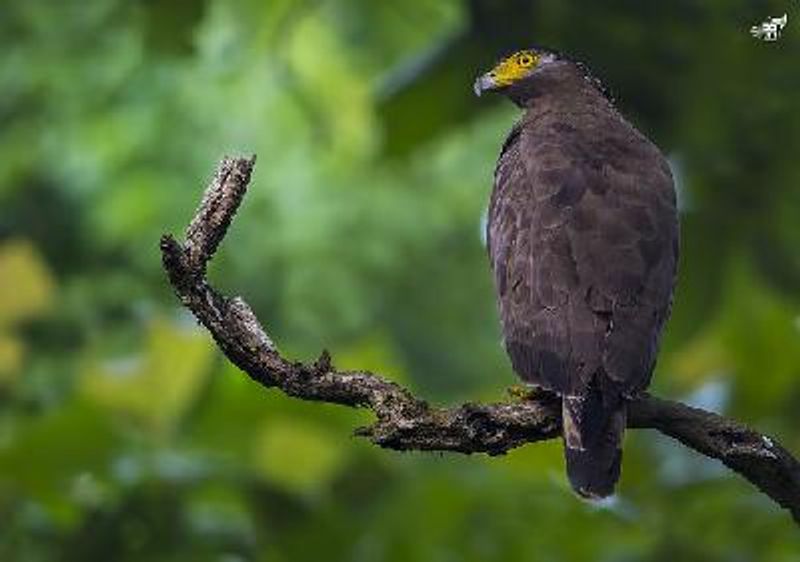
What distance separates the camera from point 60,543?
230 inches

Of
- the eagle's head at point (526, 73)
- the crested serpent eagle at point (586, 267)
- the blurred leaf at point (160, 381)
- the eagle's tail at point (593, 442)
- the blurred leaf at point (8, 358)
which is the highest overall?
the blurred leaf at point (8, 358)

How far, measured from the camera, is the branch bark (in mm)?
3152

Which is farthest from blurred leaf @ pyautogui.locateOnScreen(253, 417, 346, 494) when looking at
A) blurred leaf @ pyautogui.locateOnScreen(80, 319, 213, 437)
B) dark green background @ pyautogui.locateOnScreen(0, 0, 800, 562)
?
blurred leaf @ pyautogui.locateOnScreen(80, 319, 213, 437)

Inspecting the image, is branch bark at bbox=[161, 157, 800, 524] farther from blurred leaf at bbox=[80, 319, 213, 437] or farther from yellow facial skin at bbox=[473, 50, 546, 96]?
blurred leaf at bbox=[80, 319, 213, 437]

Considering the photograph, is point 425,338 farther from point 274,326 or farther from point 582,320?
point 582,320

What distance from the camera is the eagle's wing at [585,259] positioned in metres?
3.93

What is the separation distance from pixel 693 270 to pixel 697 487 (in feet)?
1.88

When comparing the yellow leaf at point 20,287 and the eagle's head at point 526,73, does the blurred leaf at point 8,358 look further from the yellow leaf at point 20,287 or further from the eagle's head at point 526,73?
the eagle's head at point 526,73

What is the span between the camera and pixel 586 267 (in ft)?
13.3

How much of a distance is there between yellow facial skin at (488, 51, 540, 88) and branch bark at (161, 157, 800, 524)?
1.25 metres

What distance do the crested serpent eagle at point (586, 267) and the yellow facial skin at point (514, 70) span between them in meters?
0.21

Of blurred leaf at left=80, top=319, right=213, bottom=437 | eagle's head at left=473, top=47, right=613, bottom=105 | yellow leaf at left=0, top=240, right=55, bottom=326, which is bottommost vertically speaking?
eagle's head at left=473, top=47, right=613, bottom=105

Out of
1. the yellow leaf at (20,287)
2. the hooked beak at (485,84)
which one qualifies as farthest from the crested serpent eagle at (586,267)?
the yellow leaf at (20,287)

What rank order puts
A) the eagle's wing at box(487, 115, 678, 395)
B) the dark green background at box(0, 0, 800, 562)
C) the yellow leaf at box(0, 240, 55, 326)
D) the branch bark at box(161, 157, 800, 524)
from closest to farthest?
the branch bark at box(161, 157, 800, 524) < the eagle's wing at box(487, 115, 678, 395) < the dark green background at box(0, 0, 800, 562) < the yellow leaf at box(0, 240, 55, 326)
